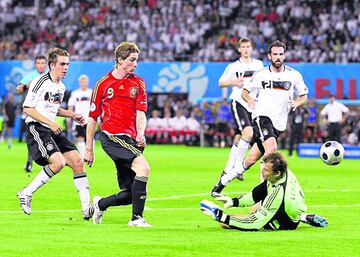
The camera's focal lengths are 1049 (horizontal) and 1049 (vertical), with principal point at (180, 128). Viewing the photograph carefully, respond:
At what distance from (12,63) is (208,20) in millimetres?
9950

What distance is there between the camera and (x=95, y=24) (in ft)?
177

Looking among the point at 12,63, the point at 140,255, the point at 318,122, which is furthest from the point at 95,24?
the point at 140,255

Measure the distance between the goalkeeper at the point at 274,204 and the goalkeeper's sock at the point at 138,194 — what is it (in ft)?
3.27

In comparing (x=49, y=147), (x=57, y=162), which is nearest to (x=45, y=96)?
(x=49, y=147)

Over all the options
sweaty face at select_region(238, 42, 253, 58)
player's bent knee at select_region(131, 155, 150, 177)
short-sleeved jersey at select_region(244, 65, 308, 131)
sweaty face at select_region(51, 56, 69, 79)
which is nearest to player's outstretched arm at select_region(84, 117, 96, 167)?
player's bent knee at select_region(131, 155, 150, 177)

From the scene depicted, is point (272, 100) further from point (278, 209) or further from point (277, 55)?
point (278, 209)

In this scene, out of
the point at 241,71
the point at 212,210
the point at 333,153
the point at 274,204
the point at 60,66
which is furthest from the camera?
the point at 241,71

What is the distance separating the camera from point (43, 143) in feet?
50.1

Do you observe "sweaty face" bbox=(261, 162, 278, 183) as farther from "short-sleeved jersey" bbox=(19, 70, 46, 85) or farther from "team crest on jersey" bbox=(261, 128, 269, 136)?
"short-sleeved jersey" bbox=(19, 70, 46, 85)

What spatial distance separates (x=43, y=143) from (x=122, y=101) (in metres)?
2.09

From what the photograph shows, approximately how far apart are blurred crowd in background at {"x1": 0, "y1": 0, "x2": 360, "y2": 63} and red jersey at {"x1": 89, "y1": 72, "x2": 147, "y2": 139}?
33478 mm

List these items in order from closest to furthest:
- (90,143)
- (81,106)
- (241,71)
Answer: (90,143) < (241,71) < (81,106)

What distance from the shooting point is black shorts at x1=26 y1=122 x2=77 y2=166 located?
15.2m

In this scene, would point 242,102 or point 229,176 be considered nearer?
point 229,176
